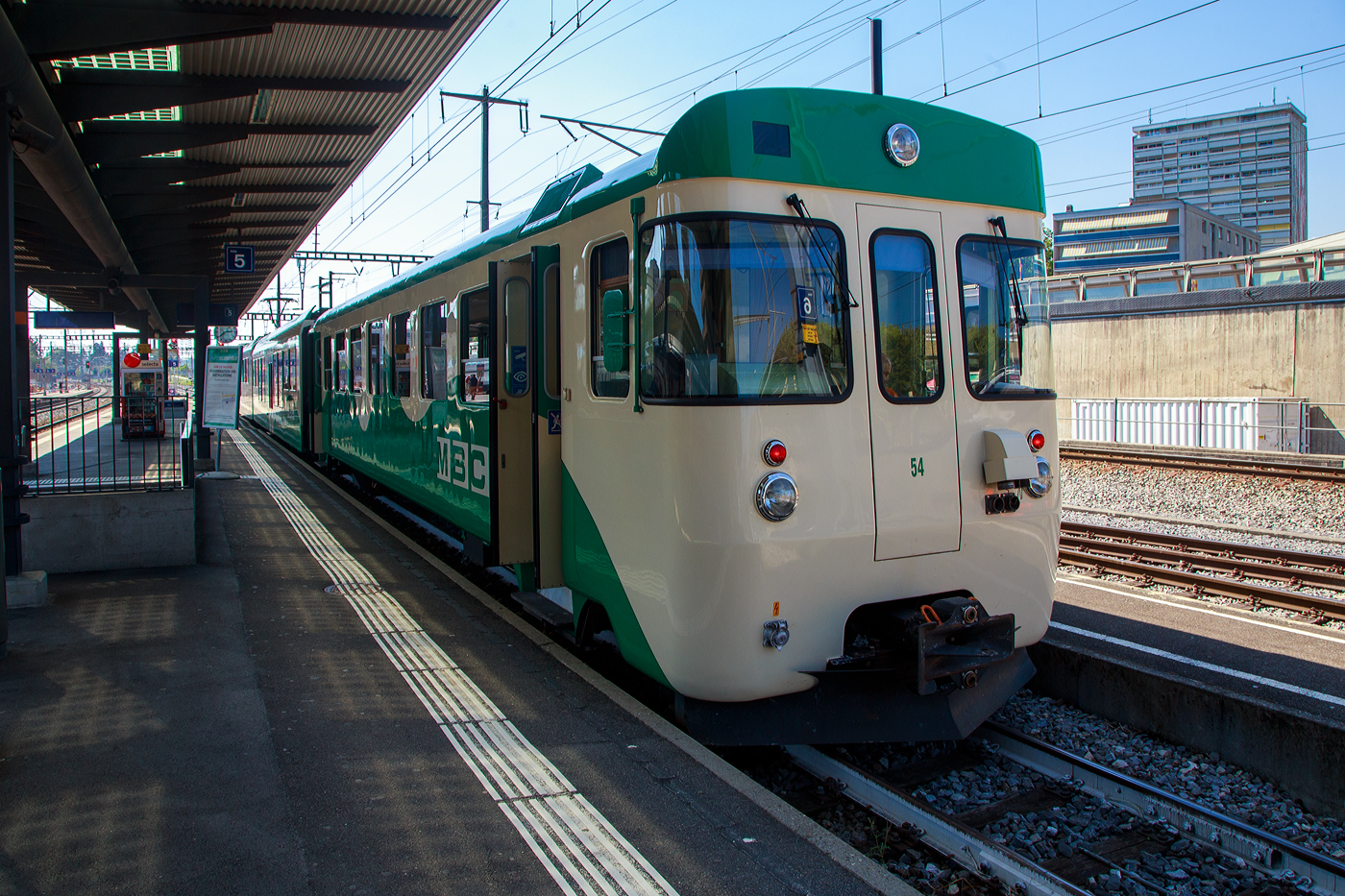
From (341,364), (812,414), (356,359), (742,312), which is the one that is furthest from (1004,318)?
(341,364)

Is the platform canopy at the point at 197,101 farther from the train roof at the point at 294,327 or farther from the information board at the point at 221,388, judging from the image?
the train roof at the point at 294,327

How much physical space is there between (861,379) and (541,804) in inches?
96.3

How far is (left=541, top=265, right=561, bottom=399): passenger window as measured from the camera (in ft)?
18.4

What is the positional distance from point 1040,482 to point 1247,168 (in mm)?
153643

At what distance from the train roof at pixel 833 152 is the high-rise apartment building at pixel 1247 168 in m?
138

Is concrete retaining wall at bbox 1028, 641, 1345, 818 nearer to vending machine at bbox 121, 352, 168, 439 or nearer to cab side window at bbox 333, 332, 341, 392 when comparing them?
vending machine at bbox 121, 352, 168, 439

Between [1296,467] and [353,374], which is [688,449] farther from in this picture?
[1296,467]

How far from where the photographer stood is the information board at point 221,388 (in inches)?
473

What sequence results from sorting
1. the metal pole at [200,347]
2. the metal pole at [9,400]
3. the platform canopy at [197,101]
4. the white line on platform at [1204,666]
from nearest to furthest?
the white line on platform at [1204,666], the metal pole at [9,400], the platform canopy at [197,101], the metal pole at [200,347]

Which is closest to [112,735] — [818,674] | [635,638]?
[635,638]

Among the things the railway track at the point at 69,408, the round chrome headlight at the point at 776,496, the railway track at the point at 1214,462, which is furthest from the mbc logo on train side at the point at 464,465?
the railway track at the point at 1214,462

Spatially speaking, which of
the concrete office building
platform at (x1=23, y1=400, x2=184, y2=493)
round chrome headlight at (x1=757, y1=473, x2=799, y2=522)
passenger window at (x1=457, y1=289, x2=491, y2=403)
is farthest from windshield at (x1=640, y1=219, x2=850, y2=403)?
the concrete office building

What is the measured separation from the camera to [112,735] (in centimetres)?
445

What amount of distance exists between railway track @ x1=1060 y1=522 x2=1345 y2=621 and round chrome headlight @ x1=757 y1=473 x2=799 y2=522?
19.2ft
